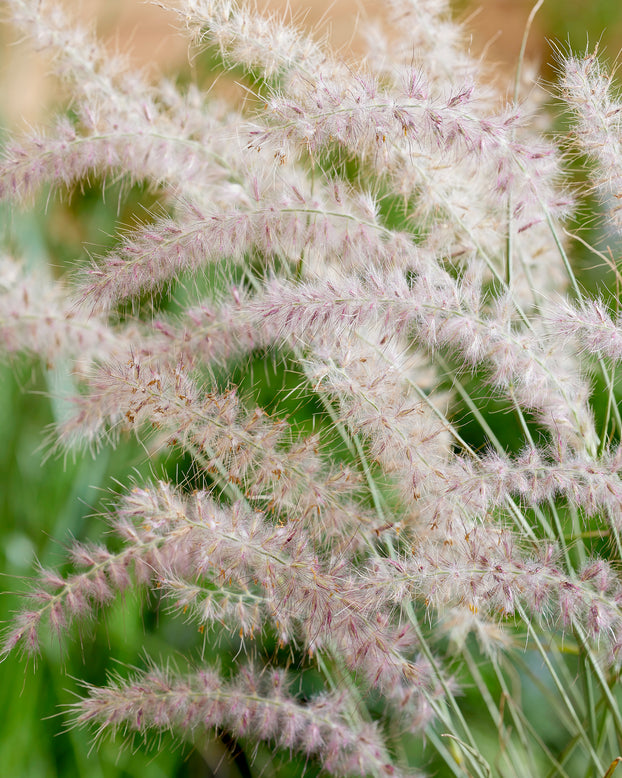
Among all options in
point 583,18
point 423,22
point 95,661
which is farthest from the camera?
point 583,18

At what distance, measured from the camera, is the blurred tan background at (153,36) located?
635 mm

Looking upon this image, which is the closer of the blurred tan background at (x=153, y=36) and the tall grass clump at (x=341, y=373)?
the tall grass clump at (x=341, y=373)

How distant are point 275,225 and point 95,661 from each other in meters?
0.35

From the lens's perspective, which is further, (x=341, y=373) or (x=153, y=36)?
(x=153, y=36)

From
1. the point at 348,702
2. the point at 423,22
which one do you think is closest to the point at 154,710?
the point at 348,702

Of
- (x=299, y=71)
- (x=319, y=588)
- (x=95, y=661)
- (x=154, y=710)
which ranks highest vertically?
(x=299, y=71)

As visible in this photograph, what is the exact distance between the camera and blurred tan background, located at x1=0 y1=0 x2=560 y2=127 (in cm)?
63

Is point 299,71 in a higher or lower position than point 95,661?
higher

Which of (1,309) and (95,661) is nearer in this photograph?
(1,309)

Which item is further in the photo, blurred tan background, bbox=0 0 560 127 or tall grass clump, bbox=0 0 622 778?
blurred tan background, bbox=0 0 560 127

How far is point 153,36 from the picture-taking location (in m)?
1.00

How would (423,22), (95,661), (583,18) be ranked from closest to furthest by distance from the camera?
(423,22)
(95,661)
(583,18)

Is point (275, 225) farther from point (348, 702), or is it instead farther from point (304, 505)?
point (348, 702)

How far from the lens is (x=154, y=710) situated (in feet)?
0.98
